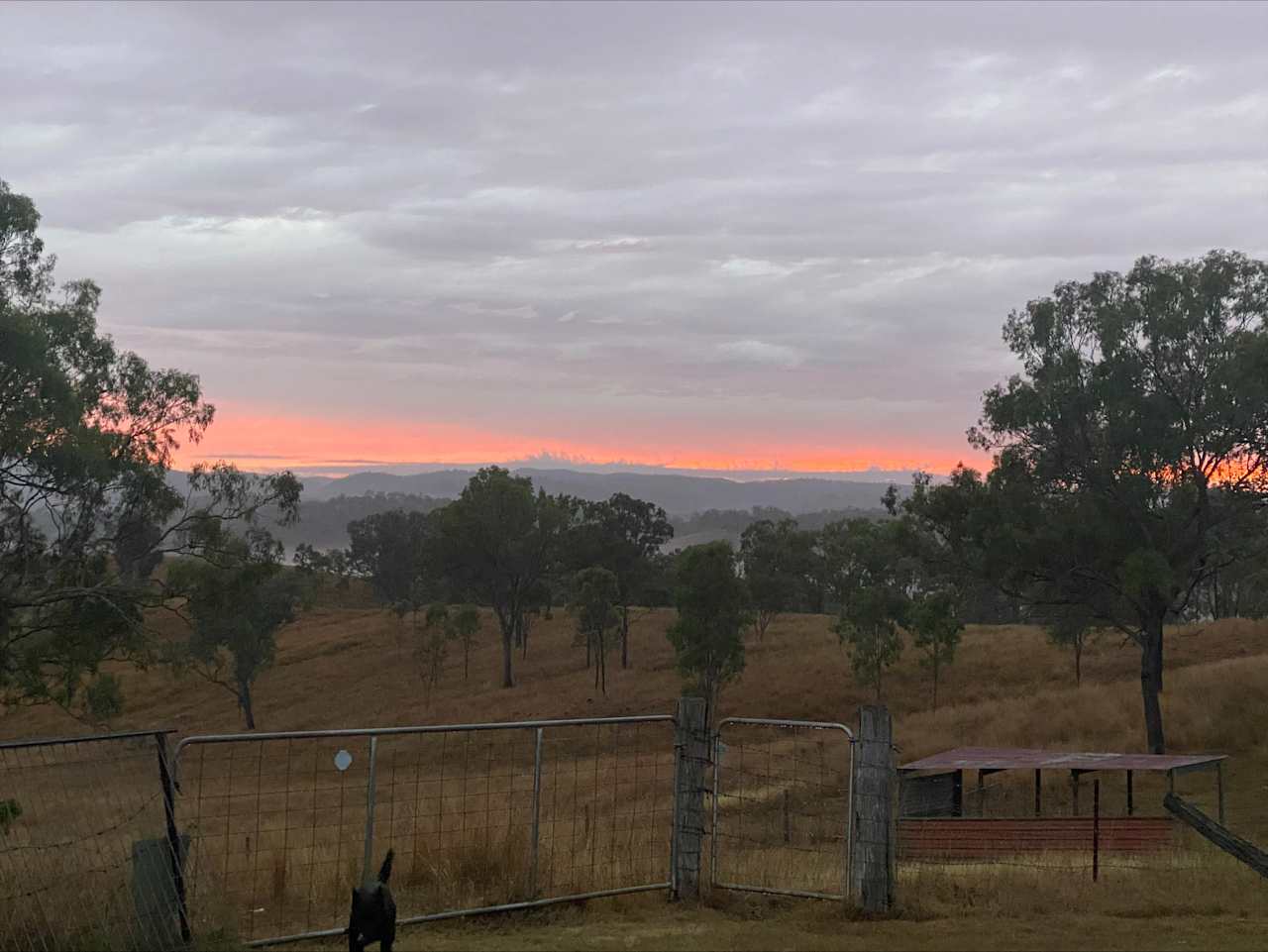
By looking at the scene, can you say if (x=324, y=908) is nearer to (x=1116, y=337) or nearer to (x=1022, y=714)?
(x=1116, y=337)

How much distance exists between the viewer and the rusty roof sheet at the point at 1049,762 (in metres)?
20.6

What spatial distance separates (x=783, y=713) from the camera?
5000cm

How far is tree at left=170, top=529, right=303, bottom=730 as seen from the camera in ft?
136

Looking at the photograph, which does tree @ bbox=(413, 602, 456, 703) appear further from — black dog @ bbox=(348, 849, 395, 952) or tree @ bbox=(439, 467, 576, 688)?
black dog @ bbox=(348, 849, 395, 952)

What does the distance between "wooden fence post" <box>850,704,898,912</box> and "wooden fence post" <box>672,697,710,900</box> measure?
1.36 m

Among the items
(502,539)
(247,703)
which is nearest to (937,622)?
(502,539)

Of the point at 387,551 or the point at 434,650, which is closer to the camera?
Result: the point at 434,650

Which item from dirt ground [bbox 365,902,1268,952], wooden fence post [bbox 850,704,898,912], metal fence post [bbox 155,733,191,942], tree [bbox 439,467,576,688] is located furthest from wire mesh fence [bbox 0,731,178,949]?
tree [bbox 439,467,576,688]

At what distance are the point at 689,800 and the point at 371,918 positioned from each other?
142 inches

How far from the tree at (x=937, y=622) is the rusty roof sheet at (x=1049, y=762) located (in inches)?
498

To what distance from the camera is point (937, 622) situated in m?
42.1

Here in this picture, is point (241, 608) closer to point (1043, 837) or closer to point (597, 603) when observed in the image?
point (597, 603)

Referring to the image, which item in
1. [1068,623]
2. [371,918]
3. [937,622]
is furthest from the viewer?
[937,622]

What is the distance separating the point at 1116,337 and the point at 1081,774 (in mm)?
11846
